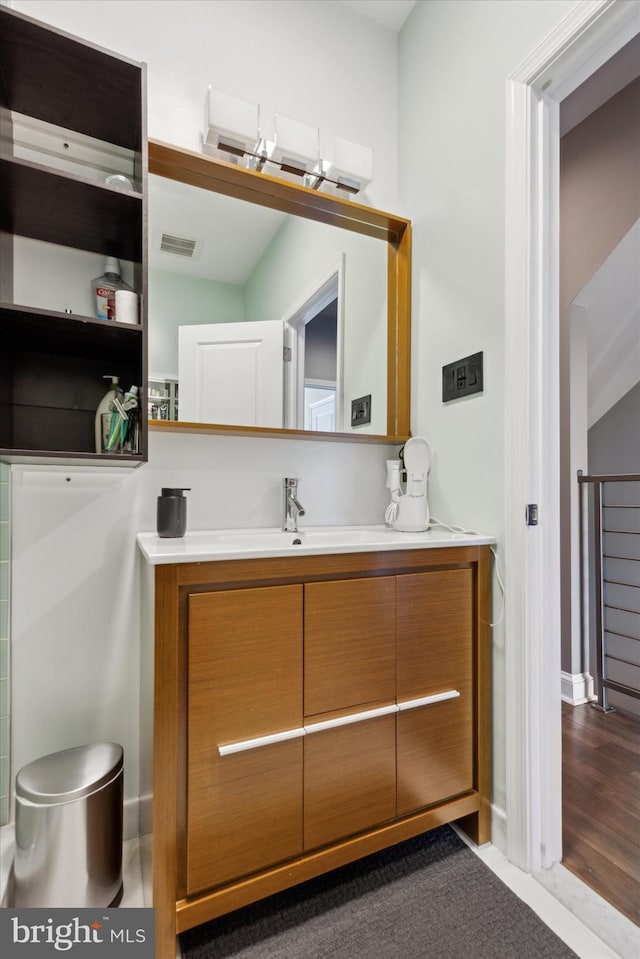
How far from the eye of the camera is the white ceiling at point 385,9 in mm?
1809

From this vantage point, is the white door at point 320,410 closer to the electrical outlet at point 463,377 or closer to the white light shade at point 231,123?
the electrical outlet at point 463,377

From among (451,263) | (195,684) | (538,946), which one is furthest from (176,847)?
(451,263)

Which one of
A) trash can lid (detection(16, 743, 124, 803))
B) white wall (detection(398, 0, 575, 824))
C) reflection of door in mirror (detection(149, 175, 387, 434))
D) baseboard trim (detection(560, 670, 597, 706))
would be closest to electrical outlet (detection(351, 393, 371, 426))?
reflection of door in mirror (detection(149, 175, 387, 434))

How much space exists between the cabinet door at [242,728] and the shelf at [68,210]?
1007 millimetres

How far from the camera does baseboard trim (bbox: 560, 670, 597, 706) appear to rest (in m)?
2.25

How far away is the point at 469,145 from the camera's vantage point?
1.54 meters

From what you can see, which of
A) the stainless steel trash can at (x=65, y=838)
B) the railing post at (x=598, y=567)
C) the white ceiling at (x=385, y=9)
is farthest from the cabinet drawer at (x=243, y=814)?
the white ceiling at (x=385, y=9)

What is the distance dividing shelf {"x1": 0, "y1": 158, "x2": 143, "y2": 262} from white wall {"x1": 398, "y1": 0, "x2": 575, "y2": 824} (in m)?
0.99

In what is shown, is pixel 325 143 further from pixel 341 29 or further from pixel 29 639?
pixel 29 639

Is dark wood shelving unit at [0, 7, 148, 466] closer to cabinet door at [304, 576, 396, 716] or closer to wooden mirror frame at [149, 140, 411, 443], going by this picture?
wooden mirror frame at [149, 140, 411, 443]

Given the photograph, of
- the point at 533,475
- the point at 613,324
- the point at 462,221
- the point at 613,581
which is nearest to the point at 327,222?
the point at 462,221

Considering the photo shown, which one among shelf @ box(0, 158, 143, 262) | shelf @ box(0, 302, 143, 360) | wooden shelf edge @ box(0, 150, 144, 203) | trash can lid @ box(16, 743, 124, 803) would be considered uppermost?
wooden shelf edge @ box(0, 150, 144, 203)

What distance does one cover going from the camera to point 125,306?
1.27m

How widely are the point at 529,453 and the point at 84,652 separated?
1.37m
